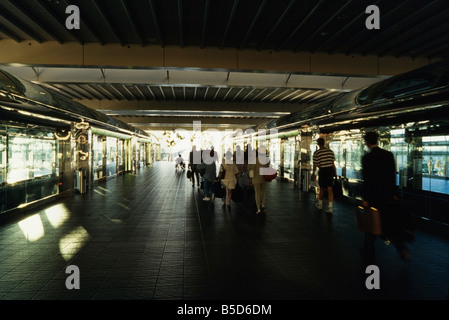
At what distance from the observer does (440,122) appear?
5953mm

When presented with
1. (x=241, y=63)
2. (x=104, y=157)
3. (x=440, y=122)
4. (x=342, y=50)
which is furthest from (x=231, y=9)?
(x=104, y=157)

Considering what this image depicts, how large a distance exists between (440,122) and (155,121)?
67.4 ft

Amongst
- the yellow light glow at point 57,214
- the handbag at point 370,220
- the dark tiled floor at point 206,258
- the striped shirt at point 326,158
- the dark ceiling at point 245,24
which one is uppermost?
the dark ceiling at point 245,24

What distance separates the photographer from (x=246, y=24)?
7.06 m

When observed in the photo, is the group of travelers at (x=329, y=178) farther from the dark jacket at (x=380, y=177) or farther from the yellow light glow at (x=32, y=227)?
the yellow light glow at (x=32, y=227)

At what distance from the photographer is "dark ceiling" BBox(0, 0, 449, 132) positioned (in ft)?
19.9

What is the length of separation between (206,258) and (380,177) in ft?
8.88

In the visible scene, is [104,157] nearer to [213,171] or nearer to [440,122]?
[213,171]

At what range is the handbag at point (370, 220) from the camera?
3961 millimetres

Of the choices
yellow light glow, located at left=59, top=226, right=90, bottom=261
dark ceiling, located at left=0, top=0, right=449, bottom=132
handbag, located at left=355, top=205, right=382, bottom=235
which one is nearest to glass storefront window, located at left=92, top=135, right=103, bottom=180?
dark ceiling, located at left=0, top=0, right=449, bottom=132

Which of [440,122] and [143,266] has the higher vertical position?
[440,122]

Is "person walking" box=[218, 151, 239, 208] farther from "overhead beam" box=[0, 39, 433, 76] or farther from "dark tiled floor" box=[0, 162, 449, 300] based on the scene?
"overhead beam" box=[0, 39, 433, 76]

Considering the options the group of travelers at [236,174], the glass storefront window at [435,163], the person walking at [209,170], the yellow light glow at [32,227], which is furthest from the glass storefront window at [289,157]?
the yellow light glow at [32,227]

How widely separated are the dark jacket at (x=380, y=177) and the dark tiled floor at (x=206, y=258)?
3.07 feet
